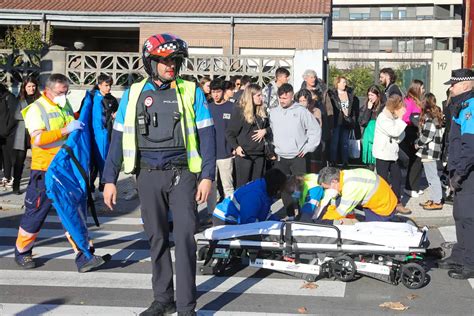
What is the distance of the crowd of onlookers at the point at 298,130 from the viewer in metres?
10.3

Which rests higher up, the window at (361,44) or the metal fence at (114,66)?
the window at (361,44)

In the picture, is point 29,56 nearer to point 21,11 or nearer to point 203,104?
point 21,11

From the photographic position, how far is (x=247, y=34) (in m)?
28.3


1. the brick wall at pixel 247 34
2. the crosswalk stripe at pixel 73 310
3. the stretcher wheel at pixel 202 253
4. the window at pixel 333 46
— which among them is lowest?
the crosswalk stripe at pixel 73 310

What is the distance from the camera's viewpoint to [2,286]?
711cm

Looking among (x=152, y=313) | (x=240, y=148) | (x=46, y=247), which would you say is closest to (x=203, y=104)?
(x=152, y=313)

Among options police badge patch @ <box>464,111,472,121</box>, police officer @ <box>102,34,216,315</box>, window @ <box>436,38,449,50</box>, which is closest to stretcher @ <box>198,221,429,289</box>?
police badge patch @ <box>464,111,472,121</box>

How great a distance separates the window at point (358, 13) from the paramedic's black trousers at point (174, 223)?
69482mm

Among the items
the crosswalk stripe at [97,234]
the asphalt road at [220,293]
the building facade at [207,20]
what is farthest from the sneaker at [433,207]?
Result: the building facade at [207,20]

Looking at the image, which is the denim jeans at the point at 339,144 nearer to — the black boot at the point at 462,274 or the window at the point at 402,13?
the black boot at the point at 462,274

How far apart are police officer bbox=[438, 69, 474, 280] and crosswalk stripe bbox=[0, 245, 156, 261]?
2899 millimetres

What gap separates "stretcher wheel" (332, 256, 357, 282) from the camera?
23.1 ft

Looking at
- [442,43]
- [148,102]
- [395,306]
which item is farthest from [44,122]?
[442,43]

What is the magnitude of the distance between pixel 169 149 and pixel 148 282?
1.93m
